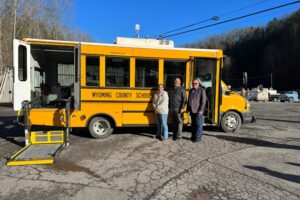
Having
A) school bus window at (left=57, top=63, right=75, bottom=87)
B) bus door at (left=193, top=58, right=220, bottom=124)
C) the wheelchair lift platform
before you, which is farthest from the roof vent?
school bus window at (left=57, top=63, right=75, bottom=87)

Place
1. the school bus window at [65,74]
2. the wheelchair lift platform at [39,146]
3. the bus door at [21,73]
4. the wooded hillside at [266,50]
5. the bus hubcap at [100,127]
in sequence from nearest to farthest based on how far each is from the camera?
the wheelchair lift platform at [39,146], the bus door at [21,73], the bus hubcap at [100,127], the school bus window at [65,74], the wooded hillside at [266,50]

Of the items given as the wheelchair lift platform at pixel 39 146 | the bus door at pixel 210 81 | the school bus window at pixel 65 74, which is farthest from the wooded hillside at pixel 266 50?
the wheelchair lift platform at pixel 39 146

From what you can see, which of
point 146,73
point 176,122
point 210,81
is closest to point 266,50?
point 210,81

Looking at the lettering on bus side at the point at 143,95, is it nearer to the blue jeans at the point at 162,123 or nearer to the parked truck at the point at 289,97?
the blue jeans at the point at 162,123

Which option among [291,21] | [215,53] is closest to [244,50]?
[291,21]

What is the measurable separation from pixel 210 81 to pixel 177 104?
5.35 feet

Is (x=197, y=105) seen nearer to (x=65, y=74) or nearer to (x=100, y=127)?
(x=100, y=127)

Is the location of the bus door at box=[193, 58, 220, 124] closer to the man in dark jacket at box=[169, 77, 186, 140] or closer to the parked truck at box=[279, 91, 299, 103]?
the man in dark jacket at box=[169, 77, 186, 140]

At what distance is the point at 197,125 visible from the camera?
783cm

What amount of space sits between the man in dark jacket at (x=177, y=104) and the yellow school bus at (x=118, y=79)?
55cm

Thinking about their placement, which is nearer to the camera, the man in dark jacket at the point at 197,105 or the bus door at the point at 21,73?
the bus door at the point at 21,73

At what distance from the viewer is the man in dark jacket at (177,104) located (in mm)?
7914

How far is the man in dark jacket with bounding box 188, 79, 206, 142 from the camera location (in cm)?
774

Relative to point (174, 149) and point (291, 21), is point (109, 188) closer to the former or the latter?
point (174, 149)
